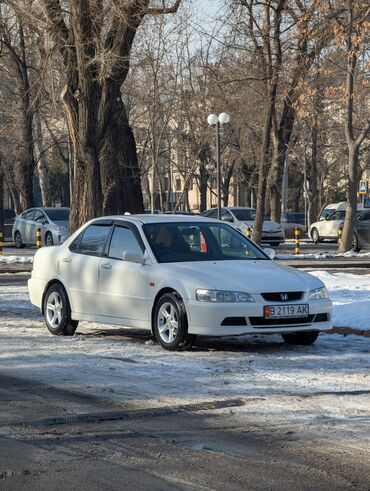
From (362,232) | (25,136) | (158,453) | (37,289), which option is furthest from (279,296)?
(25,136)

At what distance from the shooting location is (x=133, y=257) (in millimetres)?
11992

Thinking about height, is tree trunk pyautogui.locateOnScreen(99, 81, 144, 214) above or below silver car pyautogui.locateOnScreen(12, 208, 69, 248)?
above

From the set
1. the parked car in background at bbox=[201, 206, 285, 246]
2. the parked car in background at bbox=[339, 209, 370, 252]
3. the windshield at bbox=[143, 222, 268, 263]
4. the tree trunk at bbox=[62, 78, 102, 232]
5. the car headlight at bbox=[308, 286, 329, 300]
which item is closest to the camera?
the car headlight at bbox=[308, 286, 329, 300]

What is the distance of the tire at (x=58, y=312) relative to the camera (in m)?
13.0

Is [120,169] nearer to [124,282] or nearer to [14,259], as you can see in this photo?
[14,259]

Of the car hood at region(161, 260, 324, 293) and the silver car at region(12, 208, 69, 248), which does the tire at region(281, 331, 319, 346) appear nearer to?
the car hood at region(161, 260, 324, 293)

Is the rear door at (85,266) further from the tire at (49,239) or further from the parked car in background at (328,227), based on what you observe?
the parked car in background at (328,227)

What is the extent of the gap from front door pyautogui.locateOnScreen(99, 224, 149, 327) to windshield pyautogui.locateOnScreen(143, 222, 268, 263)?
9.3 inches

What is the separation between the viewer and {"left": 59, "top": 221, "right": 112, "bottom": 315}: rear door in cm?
1262

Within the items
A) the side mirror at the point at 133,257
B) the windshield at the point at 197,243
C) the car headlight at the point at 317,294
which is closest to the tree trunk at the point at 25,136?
the windshield at the point at 197,243

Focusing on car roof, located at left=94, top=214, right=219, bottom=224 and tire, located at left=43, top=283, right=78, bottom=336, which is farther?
tire, located at left=43, top=283, right=78, bottom=336

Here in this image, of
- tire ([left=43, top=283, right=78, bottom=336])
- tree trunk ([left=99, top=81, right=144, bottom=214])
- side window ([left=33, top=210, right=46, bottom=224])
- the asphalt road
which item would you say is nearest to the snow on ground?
tree trunk ([left=99, top=81, right=144, bottom=214])

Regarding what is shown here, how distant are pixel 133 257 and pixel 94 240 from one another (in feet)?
3.96

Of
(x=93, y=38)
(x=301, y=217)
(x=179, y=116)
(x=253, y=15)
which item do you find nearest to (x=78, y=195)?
(x=93, y=38)
